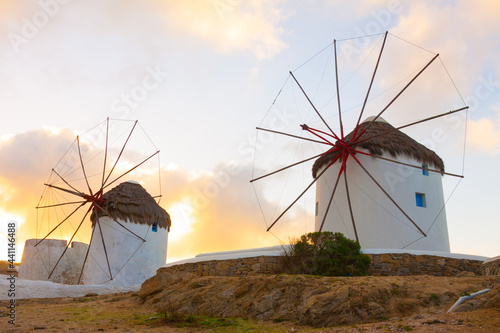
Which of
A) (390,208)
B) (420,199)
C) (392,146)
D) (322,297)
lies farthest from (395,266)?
(392,146)

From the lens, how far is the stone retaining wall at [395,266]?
14.0 m

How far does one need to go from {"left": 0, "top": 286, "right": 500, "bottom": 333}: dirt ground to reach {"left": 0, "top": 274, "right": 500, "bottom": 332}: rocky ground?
2 centimetres

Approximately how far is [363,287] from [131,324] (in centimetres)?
541

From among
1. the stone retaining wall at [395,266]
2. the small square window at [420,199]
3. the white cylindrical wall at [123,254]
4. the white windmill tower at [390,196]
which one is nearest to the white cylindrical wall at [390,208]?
the white windmill tower at [390,196]

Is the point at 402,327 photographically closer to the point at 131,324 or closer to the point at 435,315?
the point at 435,315

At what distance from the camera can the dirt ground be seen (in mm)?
8453

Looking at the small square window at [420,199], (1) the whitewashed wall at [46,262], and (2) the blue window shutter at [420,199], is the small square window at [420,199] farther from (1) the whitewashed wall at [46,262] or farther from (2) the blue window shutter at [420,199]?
(1) the whitewashed wall at [46,262]

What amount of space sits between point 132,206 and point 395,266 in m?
14.4

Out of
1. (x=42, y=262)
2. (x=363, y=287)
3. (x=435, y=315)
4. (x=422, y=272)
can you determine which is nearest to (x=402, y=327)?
(x=435, y=315)

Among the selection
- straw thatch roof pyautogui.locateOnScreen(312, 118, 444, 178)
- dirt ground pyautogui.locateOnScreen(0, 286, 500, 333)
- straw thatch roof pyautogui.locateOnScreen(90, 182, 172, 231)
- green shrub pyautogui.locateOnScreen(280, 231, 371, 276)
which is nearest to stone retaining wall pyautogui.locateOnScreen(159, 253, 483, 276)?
green shrub pyautogui.locateOnScreen(280, 231, 371, 276)

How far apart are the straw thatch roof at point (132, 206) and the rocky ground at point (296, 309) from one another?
10.4 m

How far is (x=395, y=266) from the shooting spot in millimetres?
14023

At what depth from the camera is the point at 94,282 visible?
22953mm

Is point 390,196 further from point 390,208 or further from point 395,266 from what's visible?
point 395,266
